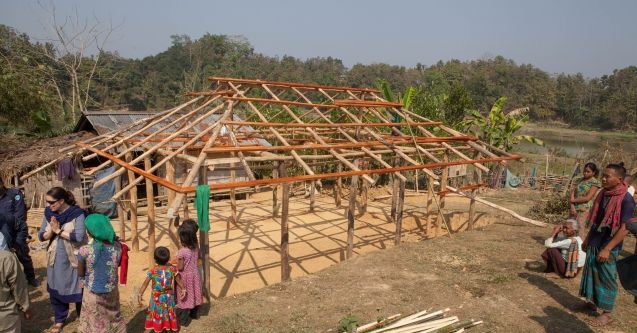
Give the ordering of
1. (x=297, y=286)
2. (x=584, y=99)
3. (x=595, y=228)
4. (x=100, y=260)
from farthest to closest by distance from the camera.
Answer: (x=584, y=99)
(x=297, y=286)
(x=595, y=228)
(x=100, y=260)

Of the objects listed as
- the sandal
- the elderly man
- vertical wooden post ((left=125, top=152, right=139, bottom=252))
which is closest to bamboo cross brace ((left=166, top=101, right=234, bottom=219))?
the elderly man

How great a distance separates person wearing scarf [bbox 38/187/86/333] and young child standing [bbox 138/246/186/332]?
0.90m

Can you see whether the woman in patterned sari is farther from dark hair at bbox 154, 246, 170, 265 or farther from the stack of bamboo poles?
dark hair at bbox 154, 246, 170, 265

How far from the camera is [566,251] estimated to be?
588 centimetres

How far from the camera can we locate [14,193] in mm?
5520

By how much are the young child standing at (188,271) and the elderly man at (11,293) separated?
4.48 feet

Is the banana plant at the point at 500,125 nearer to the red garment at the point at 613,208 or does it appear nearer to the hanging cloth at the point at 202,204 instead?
the red garment at the point at 613,208

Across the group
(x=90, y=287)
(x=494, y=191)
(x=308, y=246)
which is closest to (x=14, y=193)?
(x=90, y=287)

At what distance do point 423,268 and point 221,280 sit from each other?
12.2ft

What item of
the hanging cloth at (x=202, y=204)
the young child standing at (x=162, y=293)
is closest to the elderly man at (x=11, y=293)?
the young child standing at (x=162, y=293)

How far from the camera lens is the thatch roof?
11141 millimetres

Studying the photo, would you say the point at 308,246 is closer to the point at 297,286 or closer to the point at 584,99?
the point at 297,286

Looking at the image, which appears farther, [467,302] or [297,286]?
[297,286]

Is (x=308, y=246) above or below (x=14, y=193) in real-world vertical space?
below
